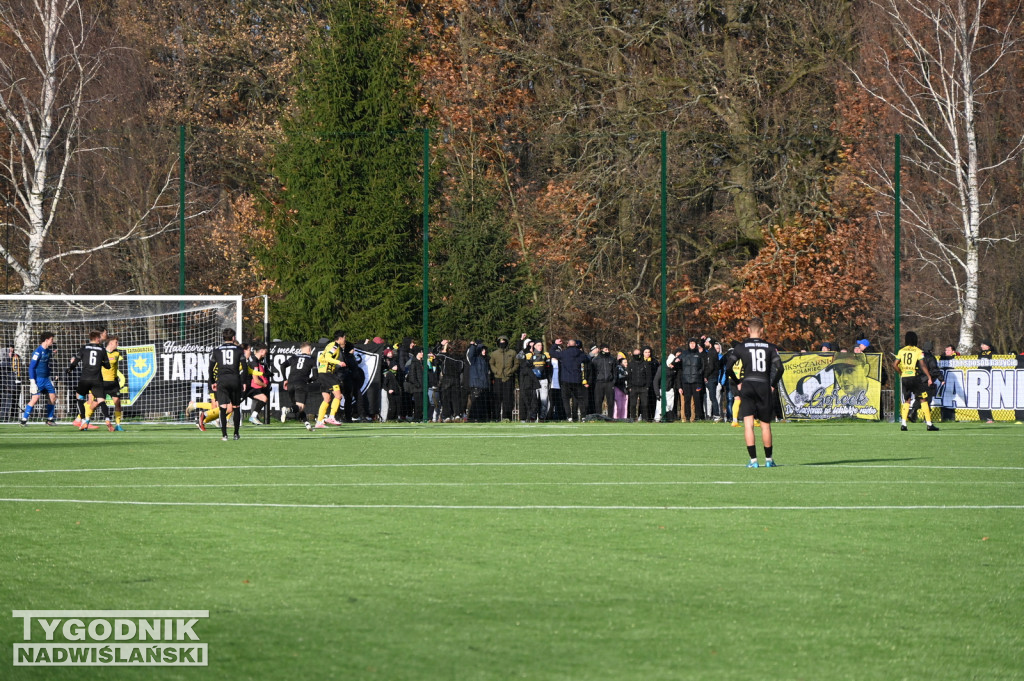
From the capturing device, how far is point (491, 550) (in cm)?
952

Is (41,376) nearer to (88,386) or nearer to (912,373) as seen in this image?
(88,386)

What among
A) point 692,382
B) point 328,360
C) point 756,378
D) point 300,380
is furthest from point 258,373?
point 756,378

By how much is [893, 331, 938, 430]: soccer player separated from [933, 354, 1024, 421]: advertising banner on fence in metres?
3.31

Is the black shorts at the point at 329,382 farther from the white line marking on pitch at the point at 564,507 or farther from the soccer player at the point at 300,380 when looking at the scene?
the white line marking on pitch at the point at 564,507

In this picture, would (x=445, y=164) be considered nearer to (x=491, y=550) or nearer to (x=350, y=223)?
(x=350, y=223)

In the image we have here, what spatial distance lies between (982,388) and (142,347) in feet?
57.9

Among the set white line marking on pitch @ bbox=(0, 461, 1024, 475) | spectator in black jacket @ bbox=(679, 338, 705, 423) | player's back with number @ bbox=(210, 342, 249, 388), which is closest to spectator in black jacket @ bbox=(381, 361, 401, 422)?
spectator in black jacket @ bbox=(679, 338, 705, 423)

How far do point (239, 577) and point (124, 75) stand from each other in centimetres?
3650

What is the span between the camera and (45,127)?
36.8 metres

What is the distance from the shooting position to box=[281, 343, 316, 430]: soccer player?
93.4 feet

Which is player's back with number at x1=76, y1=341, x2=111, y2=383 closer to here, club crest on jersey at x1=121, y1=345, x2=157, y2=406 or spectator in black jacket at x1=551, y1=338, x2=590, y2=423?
club crest on jersey at x1=121, y1=345, x2=157, y2=406

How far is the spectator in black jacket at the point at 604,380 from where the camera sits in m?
28.6

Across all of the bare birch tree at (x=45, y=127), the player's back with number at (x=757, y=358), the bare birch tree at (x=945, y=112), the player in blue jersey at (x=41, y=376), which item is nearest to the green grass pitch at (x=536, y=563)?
the player's back with number at (x=757, y=358)

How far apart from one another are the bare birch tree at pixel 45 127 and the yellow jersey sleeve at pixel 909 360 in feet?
70.3
